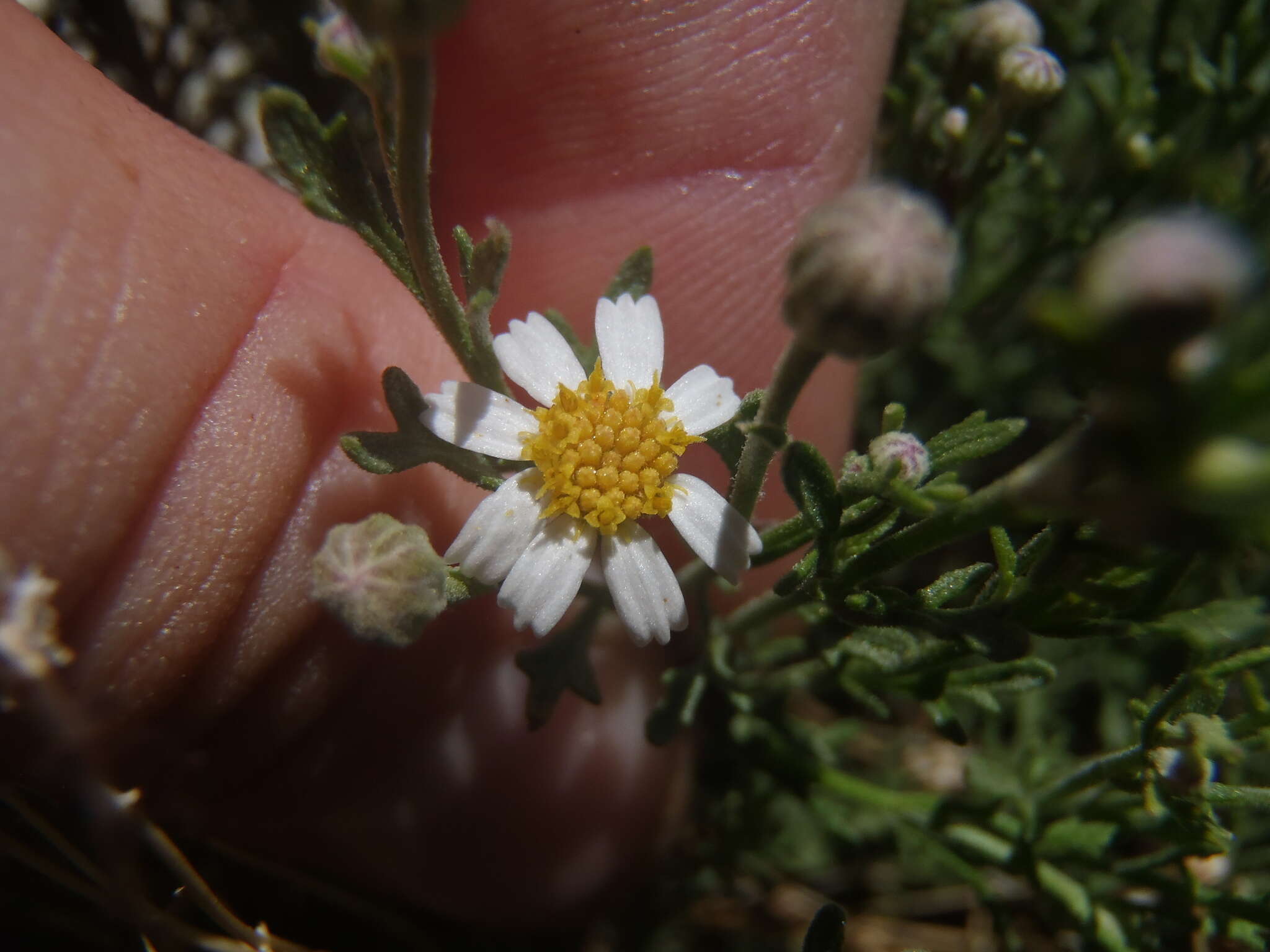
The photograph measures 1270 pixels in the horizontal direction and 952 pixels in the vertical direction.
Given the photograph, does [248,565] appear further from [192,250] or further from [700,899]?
[700,899]

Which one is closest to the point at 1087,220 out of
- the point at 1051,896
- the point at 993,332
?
the point at 993,332

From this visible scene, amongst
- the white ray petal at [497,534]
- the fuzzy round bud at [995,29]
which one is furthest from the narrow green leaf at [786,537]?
the fuzzy round bud at [995,29]

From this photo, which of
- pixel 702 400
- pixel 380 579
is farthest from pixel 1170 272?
pixel 380 579

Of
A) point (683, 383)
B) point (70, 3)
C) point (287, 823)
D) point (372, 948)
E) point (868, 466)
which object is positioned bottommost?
point (372, 948)

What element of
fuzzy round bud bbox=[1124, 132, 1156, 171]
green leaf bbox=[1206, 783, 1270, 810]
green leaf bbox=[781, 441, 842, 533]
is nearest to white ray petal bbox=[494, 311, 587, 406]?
green leaf bbox=[781, 441, 842, 533]

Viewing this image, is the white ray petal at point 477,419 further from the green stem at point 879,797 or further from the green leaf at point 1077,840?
the green leaf at point 1077,840

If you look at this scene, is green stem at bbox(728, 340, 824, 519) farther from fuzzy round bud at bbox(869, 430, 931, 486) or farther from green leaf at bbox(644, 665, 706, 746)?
green leaf at bbox(644, 665, 706, 746)

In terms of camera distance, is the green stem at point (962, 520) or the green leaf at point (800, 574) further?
the green leaf at point (800, 574)

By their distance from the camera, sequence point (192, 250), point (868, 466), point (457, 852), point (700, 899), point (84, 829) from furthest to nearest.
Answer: point (700, 899) → point (457, 852) → point (84, 829) → point (192, 250) → point (868, 466)
